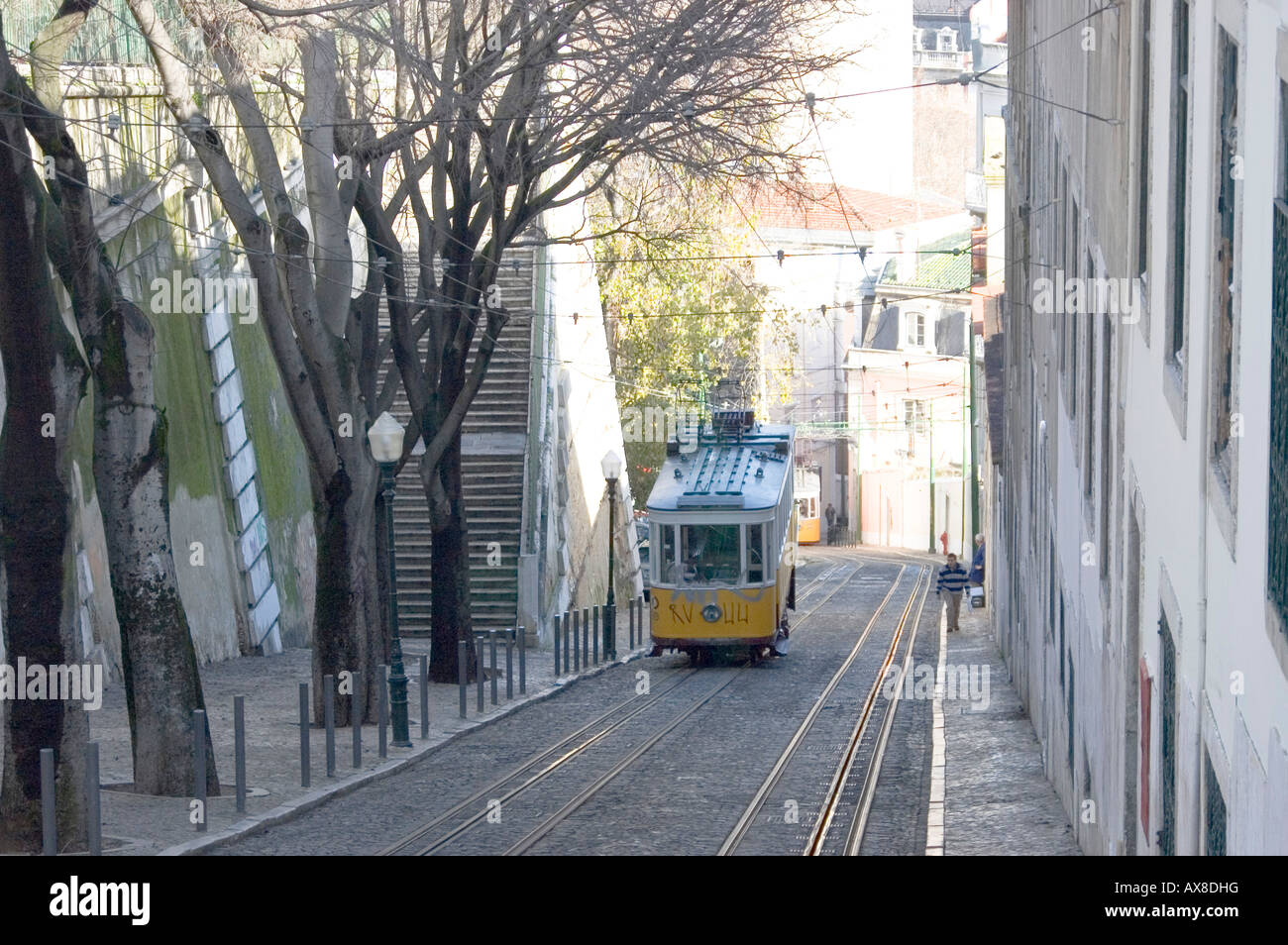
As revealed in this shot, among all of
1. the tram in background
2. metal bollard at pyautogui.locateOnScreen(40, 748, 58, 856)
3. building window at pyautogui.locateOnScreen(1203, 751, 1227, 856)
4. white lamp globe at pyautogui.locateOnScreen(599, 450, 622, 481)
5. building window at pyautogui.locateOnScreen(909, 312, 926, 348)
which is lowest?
the tram in background

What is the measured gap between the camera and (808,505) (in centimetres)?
7219

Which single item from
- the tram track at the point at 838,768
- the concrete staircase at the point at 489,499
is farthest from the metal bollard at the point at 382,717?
the concrete staircase at the point at 489,499

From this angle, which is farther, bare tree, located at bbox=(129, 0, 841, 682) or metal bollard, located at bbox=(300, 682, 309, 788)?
bare tree, located at bbox=(129, 0, 841, 682)

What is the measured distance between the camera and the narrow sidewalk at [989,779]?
12430 mm

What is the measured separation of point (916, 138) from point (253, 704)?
69.0 m

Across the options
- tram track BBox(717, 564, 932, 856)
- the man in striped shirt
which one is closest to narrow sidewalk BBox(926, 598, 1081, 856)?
tram track BBox(717, 564, 932, 856)

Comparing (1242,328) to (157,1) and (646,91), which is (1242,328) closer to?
(646,91)

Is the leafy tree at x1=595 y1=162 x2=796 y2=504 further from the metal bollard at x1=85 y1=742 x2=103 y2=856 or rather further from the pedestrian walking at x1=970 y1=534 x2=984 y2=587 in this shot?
the metal bollard at x1=85 y1=742 x2=103 y2=856

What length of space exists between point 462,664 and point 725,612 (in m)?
6.23

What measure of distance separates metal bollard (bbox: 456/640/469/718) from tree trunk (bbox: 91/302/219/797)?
19.6ft

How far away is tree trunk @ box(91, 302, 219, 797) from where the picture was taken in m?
12.3

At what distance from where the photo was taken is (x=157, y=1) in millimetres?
22609

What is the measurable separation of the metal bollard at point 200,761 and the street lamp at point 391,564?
381 centimetres

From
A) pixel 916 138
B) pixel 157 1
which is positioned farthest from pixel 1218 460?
pixel 916 138
